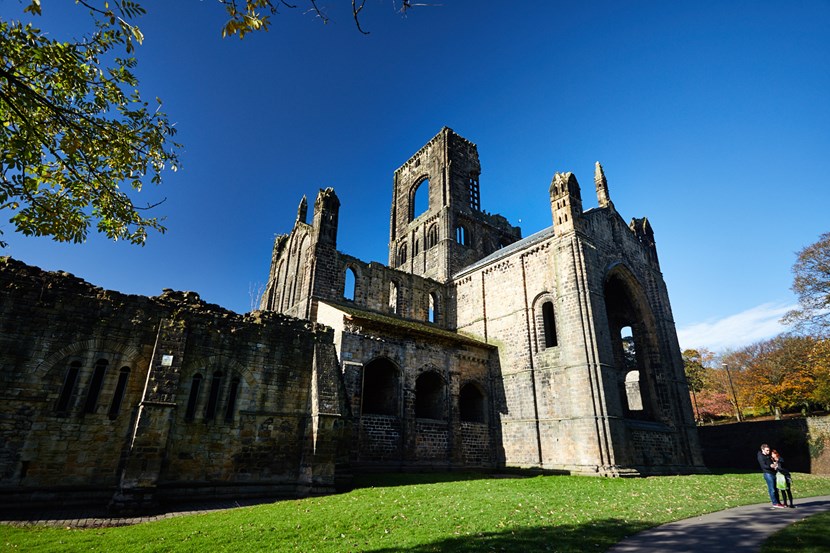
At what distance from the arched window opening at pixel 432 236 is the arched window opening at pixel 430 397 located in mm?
14044

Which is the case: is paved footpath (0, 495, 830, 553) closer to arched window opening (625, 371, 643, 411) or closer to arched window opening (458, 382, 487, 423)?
arched window opening (458, 382, 487, 423)

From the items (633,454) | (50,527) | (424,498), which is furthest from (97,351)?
(633,454)

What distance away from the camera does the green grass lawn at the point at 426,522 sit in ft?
23.3

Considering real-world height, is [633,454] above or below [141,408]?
below

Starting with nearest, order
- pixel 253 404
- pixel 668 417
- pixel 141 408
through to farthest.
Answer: pixel 141 408, pixel 253 404, pixel 668 417

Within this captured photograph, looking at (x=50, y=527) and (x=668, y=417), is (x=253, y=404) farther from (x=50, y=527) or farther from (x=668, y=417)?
(x=668, y=417)

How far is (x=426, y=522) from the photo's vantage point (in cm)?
855

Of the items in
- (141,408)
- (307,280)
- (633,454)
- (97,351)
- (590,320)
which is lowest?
(633,454)

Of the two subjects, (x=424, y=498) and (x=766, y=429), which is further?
(x=766, y=429)

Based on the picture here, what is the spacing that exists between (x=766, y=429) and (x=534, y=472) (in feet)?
53.5

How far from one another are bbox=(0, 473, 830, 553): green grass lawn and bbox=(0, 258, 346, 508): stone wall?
7.09ft

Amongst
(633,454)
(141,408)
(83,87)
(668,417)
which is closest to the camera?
(83,87)

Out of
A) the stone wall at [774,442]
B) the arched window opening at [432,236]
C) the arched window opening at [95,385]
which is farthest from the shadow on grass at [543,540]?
the arched window opening at [432,236]

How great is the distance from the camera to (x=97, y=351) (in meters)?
11.5
